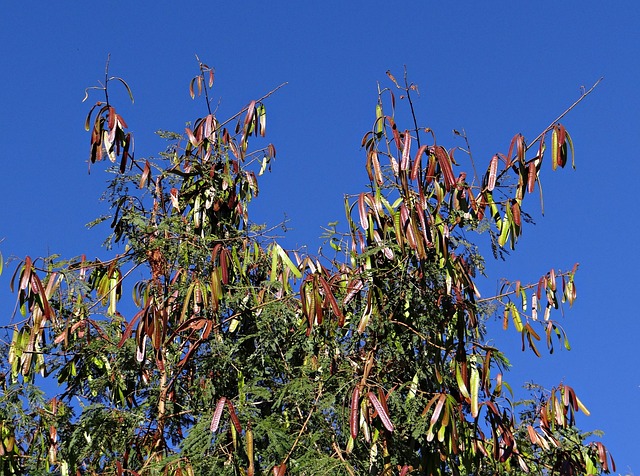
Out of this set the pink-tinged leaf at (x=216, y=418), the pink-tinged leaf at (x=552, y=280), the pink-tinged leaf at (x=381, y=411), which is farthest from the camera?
the pink-tinged leaf at (x=552, y=280)

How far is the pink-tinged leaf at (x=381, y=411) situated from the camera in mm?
3367

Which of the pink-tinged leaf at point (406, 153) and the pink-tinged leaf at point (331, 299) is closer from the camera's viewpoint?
the pink-tinged leaf at point (331, 299)

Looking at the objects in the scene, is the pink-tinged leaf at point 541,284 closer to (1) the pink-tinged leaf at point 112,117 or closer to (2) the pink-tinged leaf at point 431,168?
(2) the pink-tinged leaf at point 431,168

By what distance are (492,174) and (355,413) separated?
1058 mm

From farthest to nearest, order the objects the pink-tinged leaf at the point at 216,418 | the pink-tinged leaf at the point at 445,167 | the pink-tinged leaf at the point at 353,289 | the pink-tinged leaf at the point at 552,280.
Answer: the pink-tinged leaf at the point at 552,280 < the pink-tinged leaf at the point at 353,289 < the pink-tinged leaf at the point at 445,167 < the pink-tinged leaf at the point at 216,418

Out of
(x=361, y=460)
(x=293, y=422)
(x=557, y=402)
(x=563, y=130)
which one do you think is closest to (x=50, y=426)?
(x=293, y=422)

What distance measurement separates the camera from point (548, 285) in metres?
4.22

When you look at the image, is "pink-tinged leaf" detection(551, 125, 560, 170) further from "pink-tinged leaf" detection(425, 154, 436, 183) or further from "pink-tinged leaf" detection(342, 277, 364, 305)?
"pink-tinged leaf" detection(342, 277, 364, 305)

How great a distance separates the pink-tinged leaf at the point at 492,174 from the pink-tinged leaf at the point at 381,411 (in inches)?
36.6

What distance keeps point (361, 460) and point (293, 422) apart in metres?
0.32

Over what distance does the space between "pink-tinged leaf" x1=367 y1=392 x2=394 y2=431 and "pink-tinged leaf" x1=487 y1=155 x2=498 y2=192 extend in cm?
93

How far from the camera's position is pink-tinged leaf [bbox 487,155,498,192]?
12.2ft

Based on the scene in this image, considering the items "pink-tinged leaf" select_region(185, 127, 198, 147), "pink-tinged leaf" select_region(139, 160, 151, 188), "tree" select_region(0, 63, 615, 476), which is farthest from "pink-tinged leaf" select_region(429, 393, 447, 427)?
"pink-tinged leaf" select_region(185, 127, 198, 147)

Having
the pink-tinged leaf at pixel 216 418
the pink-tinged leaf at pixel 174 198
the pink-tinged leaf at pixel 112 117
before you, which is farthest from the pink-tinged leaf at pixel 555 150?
the pink-tinged leaf at pixel 112 117
